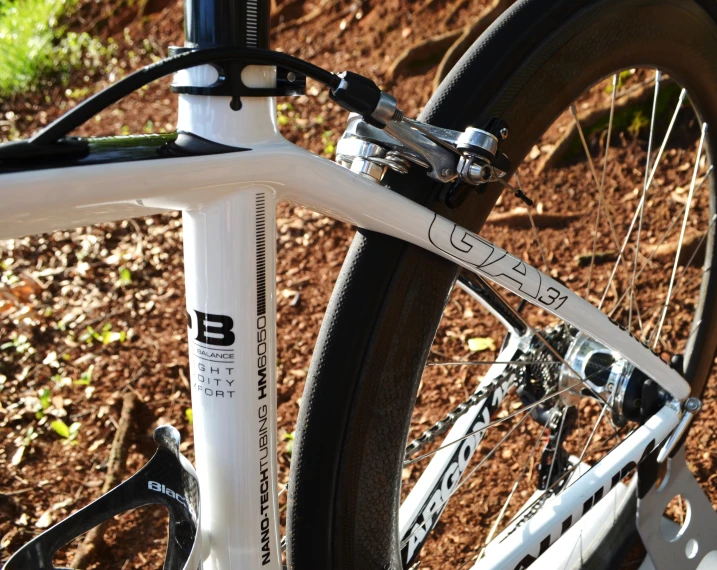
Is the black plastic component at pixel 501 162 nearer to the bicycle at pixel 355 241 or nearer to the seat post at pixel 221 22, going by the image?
the bicycle at pixel 355 241

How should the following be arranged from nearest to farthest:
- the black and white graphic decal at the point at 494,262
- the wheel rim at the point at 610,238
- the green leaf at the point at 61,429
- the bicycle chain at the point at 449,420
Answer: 1. the black and white graphic decal at the point at 494,262
2. the bicycle chain at the point at 449,420
3. the wheel rim at the point at 610,238
4. the green leaf at the point at 61,429

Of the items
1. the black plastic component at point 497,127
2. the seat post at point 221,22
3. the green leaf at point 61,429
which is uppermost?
the seat post at point 221,22

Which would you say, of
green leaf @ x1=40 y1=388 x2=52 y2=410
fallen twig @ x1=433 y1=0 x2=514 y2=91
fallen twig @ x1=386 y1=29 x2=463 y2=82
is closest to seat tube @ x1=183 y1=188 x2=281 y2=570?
green leaf @ x1=40 y1=388 x2=52 y2=410

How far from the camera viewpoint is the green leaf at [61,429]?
6.51 feet

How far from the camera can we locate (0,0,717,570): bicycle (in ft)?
2.27

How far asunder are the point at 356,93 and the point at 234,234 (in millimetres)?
190

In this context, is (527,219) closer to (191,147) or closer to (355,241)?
(355,241)

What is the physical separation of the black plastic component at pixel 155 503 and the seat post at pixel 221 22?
428mm

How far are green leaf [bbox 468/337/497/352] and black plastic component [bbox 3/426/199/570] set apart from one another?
1.41m

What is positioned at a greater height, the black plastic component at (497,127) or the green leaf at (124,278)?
the black plastic component at (497,127)

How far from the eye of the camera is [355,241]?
877 mm

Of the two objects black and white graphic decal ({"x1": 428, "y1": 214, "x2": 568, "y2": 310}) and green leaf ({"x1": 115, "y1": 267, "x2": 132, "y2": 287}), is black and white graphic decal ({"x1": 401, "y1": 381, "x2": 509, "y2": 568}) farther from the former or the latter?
green leaf ({"x1": 115, "y1": 267, "x2": 132, "y2": 287})

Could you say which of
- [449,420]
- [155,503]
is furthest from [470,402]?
[155,503]

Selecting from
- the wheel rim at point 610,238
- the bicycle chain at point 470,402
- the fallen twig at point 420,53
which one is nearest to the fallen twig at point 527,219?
the wheel rim at point 610,238
